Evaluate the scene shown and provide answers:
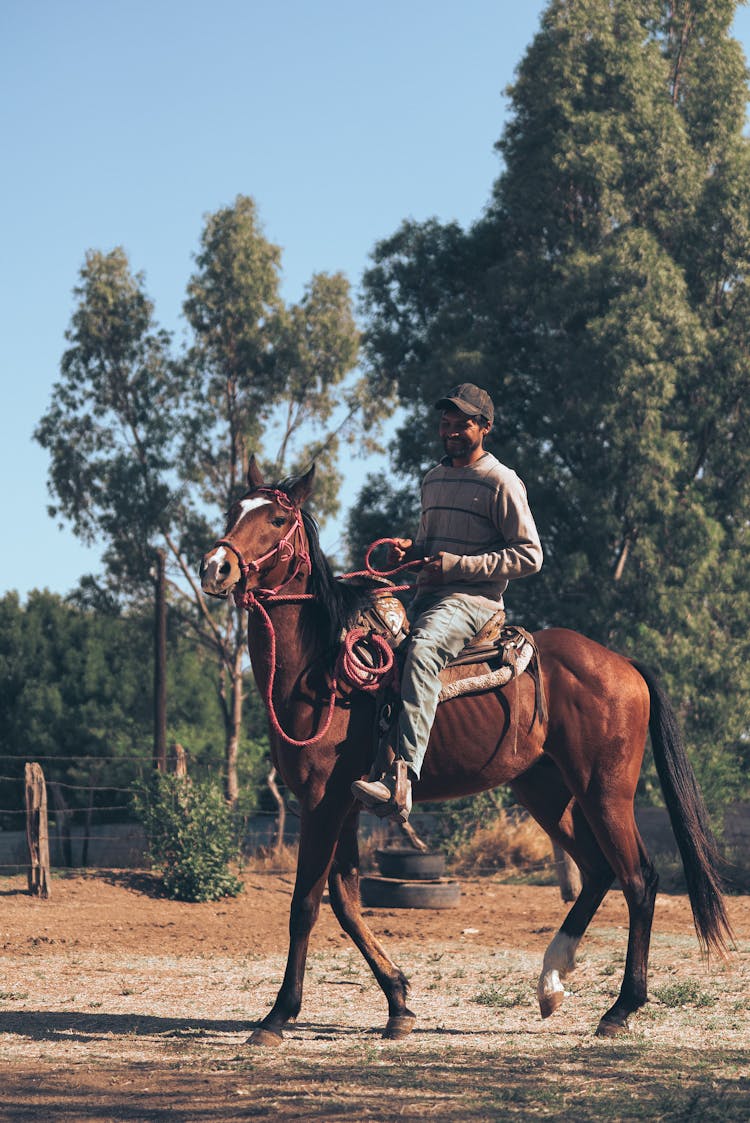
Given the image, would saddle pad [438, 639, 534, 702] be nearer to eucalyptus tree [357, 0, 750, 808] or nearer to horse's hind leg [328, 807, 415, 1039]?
horse's hind leg [328, 807, 415, 1039]

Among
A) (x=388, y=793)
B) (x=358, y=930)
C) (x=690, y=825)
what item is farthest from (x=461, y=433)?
(x=358, y=930)

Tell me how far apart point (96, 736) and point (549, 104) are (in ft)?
74.6

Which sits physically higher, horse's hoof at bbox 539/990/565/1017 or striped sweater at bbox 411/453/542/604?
striped sweater at bbox 411/453/542/604

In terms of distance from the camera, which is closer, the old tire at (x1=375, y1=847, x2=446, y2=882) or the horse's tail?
the horse's tail

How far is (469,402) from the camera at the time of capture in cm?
704

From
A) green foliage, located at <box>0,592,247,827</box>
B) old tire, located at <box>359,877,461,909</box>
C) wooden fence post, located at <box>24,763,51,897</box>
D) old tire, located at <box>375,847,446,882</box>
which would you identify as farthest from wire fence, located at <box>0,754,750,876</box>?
old tire, located at <box>375,847,446,882</box>

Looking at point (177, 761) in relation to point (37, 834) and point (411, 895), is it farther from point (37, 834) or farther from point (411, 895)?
point (411, 895)

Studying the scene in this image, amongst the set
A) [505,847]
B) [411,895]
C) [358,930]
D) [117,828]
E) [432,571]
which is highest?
[432,571]

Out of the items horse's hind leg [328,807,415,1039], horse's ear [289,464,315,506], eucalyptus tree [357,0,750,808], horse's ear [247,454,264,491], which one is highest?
eucalyptus tree [357,0,750,808]

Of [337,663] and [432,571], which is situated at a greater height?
[432,571]

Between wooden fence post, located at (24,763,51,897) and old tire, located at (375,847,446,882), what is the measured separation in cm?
377

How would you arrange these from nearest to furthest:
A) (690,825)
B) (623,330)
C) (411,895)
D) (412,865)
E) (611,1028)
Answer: (611,1028)
(690,825)
(411,895)
(412,865)
(623,330)

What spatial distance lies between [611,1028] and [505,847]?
11.2 metres

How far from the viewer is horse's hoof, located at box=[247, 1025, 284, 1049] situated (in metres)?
6.27
